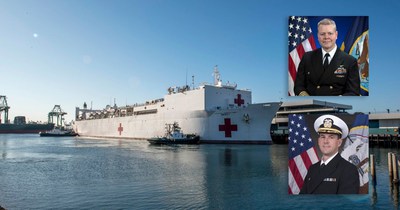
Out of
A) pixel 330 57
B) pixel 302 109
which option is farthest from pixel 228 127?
pixel 330 57

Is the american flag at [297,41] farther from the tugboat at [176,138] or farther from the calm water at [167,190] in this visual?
the tugboat at [176,138]

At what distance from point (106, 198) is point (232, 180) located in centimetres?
624

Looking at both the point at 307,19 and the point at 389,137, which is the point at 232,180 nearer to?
the point at 307,19

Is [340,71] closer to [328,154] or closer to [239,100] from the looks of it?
[328,154]

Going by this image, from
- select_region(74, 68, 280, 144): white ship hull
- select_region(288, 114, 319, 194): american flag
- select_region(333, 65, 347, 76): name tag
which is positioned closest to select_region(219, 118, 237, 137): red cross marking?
select_region(74, 68, 280, 144): white ship hull

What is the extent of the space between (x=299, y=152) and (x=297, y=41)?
1312 mm

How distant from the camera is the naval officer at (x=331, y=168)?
377 centimetres

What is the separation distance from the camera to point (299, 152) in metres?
3.86

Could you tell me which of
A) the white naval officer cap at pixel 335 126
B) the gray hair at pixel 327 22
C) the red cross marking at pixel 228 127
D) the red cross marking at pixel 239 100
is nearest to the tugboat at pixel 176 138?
the red cross marking at pixel 228 127

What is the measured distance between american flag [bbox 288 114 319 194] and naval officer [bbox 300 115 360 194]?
2.7 inches

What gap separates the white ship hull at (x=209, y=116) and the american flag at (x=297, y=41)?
121ft

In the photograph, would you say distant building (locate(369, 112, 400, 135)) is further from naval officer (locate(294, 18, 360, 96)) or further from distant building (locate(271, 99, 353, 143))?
naval officer (locate(294, 18, 360, 96))

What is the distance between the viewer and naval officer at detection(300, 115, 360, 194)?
12.4 feet

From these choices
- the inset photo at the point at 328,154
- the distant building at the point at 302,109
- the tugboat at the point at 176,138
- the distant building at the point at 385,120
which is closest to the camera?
the inset photo at the point at 328,154
